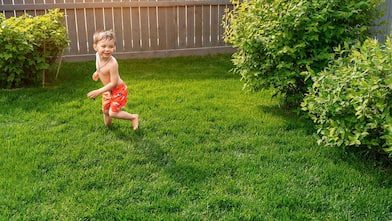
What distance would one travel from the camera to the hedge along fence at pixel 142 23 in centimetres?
709

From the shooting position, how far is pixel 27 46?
16.3ft

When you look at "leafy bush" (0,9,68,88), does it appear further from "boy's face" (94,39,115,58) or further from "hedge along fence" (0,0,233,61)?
"boy's face" (94,39,115,58)

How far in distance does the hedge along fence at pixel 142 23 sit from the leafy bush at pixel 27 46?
5.27 feet

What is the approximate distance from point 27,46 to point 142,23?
293 centimetres

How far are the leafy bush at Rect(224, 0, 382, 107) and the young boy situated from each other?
→ 147 cm

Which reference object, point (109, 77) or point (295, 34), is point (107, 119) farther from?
point (295, 34)

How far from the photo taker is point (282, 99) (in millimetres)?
4879

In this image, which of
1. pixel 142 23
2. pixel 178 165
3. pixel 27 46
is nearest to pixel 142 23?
pixel 142 23

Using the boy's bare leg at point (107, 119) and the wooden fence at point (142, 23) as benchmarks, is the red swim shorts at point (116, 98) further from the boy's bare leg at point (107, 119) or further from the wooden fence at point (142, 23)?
the wooden fence at point (142, 23)

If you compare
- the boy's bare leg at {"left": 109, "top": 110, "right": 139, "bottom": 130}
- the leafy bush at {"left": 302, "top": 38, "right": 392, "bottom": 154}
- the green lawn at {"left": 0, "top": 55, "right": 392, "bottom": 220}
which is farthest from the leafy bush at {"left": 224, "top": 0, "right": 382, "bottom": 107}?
the boy's bare leg at {"left": 109, "top": 110, "right": 139, "bottom": 130}

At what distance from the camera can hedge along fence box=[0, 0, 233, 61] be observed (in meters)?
7.09

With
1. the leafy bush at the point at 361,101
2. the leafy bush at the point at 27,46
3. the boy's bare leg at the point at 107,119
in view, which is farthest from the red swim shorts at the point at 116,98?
the leafy bush at the point at 27,46

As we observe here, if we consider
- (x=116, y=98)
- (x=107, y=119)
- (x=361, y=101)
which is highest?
(x=361, y=101)

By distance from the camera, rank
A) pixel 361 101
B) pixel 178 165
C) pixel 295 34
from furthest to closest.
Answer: pixel 295 34 → pixel 178 165 → pixel 361 101
